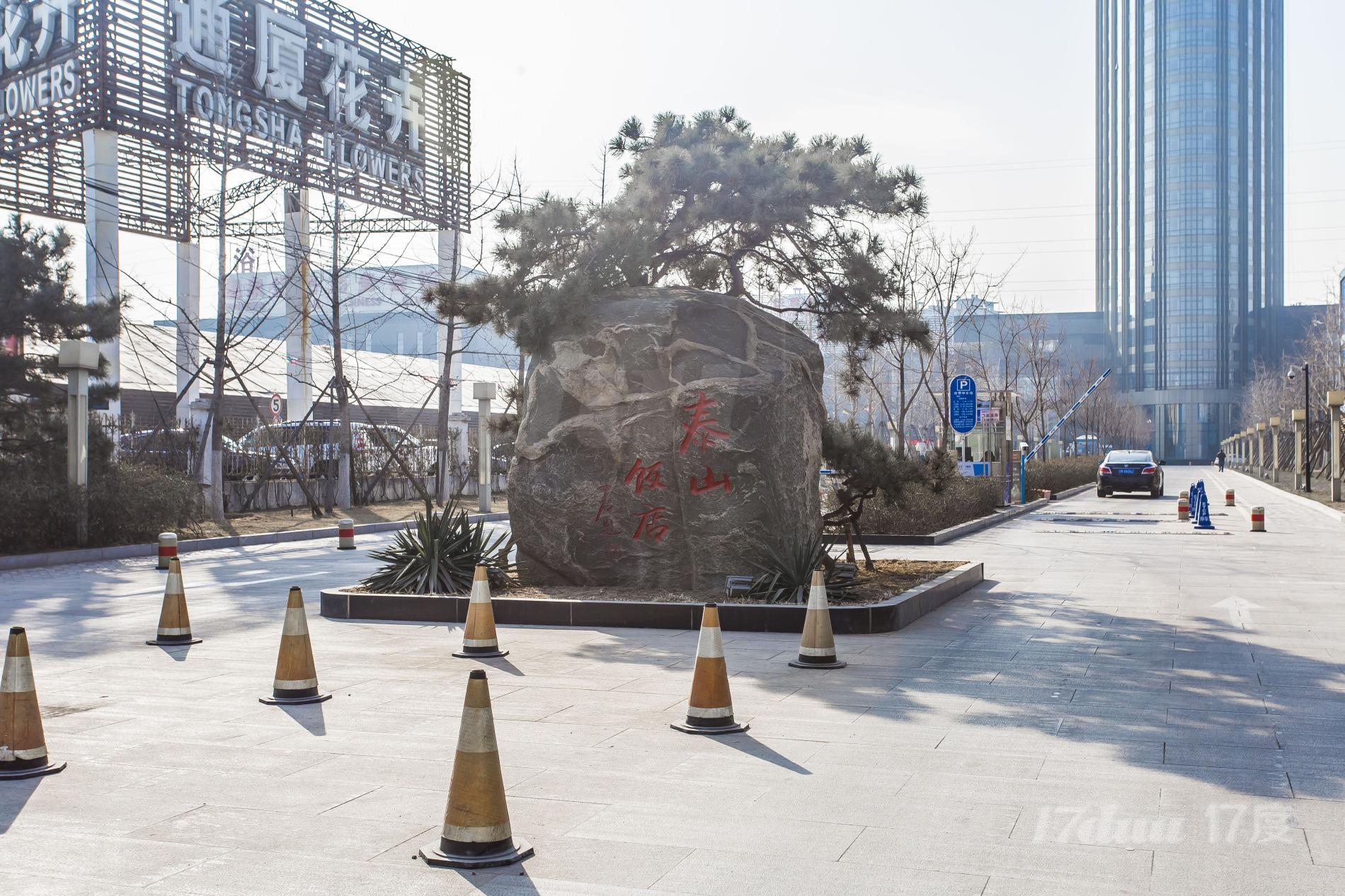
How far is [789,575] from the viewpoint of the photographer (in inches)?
430

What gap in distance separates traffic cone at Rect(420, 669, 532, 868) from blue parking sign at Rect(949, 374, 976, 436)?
66.2 feet

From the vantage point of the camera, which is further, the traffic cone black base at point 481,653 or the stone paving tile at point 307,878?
the traffic cone black base at point 481,653

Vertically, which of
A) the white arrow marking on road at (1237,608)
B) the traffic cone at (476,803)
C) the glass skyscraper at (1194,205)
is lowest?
the white arrow marking on road at (1237,608)

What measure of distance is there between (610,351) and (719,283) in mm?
4058

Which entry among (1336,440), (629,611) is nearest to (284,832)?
(629,611)

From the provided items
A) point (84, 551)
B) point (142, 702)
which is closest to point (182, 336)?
point (84, 551)

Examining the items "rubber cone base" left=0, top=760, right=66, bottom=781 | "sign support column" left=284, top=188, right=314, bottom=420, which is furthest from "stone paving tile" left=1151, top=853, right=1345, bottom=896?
"sign support column" left=284, top=188, right=314, bottom=420

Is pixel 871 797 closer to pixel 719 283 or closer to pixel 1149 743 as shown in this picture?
pixel 1149 743

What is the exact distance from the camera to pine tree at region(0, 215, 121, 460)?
63.1 feet

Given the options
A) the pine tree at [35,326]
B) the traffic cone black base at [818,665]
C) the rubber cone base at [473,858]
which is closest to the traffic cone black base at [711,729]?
the traffic cone black base at [818,665]

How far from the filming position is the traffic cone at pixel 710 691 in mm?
6609

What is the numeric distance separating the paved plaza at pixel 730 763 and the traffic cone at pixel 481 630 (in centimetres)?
22

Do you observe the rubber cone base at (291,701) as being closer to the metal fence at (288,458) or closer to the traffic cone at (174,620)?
the traffic cone at (174,620)

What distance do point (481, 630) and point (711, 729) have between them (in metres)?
3.17
